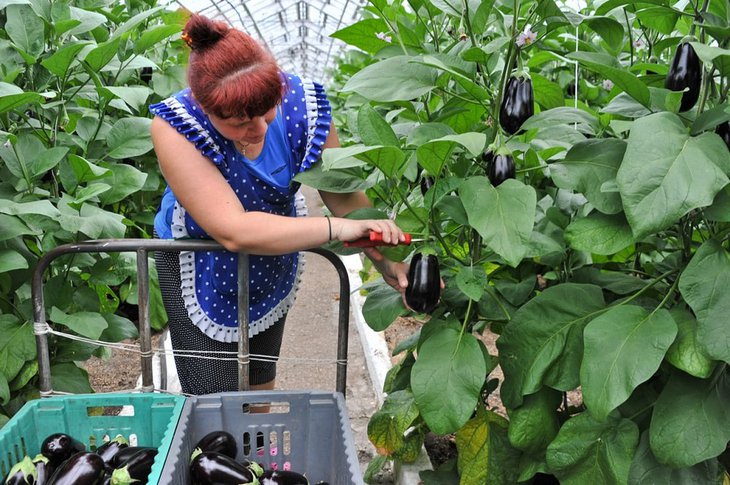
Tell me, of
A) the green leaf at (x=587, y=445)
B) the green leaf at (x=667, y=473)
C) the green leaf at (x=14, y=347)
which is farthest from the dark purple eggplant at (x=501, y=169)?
the green leaf at (x=14, y=347)

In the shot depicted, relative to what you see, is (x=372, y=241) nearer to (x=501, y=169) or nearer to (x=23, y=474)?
(x=501, y=169)

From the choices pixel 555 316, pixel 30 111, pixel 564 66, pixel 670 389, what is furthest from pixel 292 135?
pixel 564 66

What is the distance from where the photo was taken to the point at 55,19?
77.5 inches

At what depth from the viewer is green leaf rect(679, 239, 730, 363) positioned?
1.20 meters

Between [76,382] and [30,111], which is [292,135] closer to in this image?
[76,382]

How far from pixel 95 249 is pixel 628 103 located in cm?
118

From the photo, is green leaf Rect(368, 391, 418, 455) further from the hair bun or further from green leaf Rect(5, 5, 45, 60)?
green leaf Rect(5, 5, 45, 60)

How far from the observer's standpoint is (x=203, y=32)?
60.3 inches

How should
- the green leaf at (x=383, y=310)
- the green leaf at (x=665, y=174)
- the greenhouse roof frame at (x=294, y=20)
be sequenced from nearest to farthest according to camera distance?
the green leaf at (x=665, y=174) < the green leaf at (x=383, y=310) < the greenhouse roof frame at (x=294, y=20)

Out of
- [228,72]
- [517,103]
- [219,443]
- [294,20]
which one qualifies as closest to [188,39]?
[228,72]

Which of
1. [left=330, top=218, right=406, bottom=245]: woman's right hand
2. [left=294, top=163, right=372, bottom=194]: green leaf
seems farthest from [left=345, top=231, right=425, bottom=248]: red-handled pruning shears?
[left=294, top=163, right=372, bottom=194]: green leaf

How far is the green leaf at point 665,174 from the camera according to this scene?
1.09 meters

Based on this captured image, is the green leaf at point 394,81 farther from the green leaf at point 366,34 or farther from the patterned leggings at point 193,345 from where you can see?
the patterned leggings at point 193,345

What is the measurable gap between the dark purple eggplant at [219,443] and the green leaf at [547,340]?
598 mm
